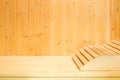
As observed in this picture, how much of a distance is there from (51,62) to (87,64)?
559 mm

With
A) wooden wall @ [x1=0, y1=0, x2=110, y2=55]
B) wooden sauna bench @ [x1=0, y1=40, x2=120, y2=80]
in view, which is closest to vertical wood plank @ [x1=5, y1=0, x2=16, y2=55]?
wooden wall @ [x1=0, y1=0, x2=110, y2=55]

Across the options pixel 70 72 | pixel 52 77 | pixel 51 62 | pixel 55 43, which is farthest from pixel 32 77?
pixel 55 43

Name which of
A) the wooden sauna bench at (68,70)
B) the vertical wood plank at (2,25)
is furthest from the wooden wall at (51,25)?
the wooden sauna bench at (68,70)

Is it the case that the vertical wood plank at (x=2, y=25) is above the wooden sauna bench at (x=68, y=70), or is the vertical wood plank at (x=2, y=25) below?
above

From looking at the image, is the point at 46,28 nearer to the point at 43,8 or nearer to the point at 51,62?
the point at 43,8

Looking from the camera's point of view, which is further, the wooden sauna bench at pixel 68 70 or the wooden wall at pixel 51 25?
the wooden wall at pixel 51 25

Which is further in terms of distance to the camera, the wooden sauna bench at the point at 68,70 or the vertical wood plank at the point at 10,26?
the vertical wood plank at the point at 10,26

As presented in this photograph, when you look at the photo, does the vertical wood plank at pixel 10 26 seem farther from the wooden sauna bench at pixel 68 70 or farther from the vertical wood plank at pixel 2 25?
the wooden sauna bench at pixel 68 70

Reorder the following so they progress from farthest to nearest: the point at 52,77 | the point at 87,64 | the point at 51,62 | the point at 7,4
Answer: the point at 7,4
the point at 51,62
the point at 87,64
the point at 52,77

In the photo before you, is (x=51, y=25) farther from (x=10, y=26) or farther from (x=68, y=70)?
(x=68, y=70)

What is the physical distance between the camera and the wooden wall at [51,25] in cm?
419

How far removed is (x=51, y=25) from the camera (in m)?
4.23

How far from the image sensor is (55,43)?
14.0 ft

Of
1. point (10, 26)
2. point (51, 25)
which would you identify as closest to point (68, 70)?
point (51, 25)
